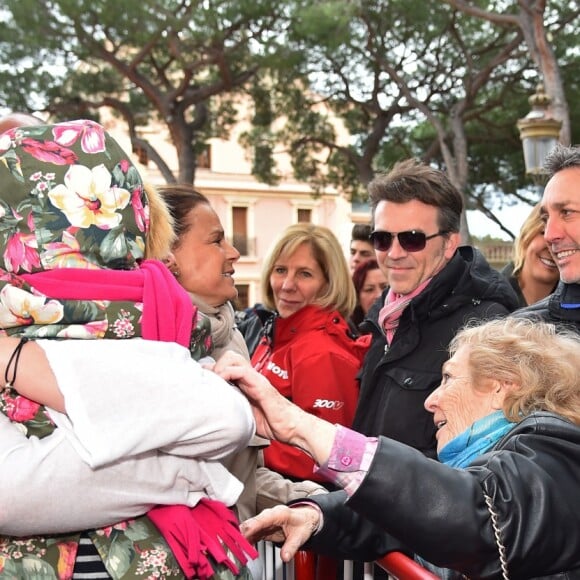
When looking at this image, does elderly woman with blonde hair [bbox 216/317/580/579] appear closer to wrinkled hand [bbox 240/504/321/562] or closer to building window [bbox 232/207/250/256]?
wrinkled hand [bbox 240/504/321/562]

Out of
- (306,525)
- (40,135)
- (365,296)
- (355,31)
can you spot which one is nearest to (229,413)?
(40,135)

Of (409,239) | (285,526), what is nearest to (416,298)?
(409,239)

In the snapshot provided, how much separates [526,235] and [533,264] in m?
0.16

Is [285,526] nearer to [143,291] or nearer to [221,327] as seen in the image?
[221,327]

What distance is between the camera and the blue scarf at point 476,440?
1974 millimetres

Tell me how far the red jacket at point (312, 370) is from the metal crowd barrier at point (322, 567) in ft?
2.21

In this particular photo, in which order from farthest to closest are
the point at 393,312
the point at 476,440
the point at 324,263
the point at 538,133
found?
the point at 538,133
the point at 324,263
the point at 393,312
the point at 476,440

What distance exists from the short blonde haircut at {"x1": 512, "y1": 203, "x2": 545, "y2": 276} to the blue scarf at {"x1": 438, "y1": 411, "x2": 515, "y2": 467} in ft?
8.21

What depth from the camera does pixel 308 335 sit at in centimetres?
370

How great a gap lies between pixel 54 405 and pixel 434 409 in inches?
43.9

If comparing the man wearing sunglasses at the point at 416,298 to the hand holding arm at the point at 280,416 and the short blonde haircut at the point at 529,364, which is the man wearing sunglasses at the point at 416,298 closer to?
the short blonde haircut at the point at 529,364

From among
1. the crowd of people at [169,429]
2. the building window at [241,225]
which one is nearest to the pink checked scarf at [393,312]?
the crowd of people at [169,429]

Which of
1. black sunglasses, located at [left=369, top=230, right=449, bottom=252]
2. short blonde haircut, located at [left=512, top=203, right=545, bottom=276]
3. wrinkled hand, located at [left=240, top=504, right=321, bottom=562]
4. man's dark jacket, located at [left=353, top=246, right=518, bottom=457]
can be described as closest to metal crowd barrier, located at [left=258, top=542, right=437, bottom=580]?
wrinkled hand, located at [left=240, top=504, right=321, bottom=562]

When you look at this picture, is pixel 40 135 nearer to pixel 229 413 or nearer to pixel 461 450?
pixel 229 413
